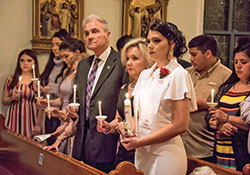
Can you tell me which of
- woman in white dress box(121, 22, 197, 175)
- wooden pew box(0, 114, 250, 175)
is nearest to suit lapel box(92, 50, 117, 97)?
wooden pew box(0, 114, 250, 175)

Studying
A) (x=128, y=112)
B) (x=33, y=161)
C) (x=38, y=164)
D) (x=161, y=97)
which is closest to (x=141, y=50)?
(x=161, y=97)

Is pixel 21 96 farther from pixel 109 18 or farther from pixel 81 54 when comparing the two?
pixel 109 18

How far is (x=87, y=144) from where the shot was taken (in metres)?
3.23

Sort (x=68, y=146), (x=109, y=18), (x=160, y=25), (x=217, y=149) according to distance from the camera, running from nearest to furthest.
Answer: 1. (x=160, y=25)
2. (x=217, y=149)
3. (x=68, y=146)
4. (x=109, y=18)

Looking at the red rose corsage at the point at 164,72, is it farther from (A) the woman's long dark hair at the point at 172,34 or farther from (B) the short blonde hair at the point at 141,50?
(B) the short blonde hair at the point at 141,50

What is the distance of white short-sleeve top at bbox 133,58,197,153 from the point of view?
2301 mm

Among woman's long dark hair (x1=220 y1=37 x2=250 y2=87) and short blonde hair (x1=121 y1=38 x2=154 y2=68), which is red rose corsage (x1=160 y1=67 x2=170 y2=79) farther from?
woman's long dark hair (x1=220 y1=37 x2=250 y2=87)

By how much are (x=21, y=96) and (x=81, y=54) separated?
139cm

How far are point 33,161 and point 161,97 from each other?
74.6 inches

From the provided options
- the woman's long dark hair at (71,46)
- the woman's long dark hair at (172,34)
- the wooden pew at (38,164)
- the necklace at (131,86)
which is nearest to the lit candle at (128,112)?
the wooden pew at (38,164)

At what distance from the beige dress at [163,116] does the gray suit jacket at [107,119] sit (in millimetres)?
801

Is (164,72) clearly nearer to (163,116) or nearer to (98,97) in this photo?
(163,116)

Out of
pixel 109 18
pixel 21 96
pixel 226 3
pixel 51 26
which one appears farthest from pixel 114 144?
pixel 226 3

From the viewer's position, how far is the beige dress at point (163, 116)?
2.31 metres
